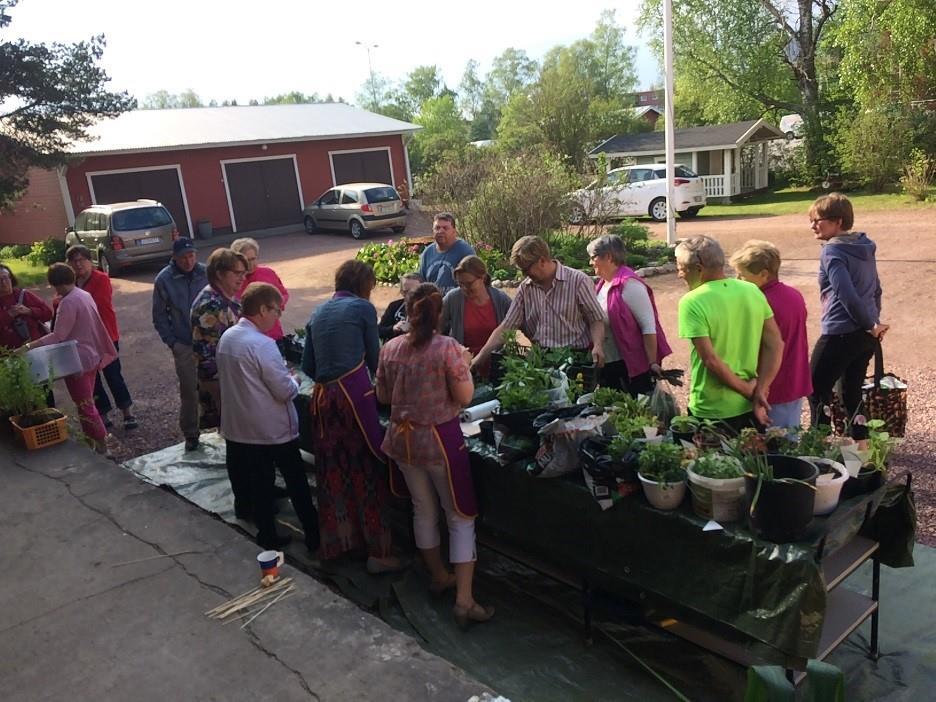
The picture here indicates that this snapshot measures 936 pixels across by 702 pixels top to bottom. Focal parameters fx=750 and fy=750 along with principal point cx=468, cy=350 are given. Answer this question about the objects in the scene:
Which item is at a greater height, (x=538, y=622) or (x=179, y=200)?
(x=179, y=200)

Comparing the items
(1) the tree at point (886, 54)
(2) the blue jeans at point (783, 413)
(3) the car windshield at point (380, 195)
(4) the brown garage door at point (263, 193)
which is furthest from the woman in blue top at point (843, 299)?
(4) the brown garage door at point (263, 193)

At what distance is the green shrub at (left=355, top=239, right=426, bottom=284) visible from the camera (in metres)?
14.2

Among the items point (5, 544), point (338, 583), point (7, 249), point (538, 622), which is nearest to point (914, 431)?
point (538, 622)

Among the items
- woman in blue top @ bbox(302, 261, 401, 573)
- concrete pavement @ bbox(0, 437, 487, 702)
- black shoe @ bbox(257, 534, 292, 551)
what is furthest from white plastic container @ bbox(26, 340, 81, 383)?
woman in blue top @ bbox(302, 261, 401, 573)

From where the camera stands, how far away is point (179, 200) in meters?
23.3

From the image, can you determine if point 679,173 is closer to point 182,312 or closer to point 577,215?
point 577,215

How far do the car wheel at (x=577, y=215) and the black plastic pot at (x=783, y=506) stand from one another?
1146cm

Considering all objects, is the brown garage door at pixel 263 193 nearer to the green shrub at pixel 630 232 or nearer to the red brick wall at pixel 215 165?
the red brick wall at pixel 215 165

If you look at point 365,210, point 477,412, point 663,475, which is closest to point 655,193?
point 365,210

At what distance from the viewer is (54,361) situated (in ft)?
18.9

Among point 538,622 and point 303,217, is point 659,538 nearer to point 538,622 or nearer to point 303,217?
point 538,622

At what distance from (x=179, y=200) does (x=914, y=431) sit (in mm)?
22243

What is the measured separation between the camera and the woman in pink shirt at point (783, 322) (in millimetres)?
3629

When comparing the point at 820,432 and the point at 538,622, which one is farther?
the point at 538,622
